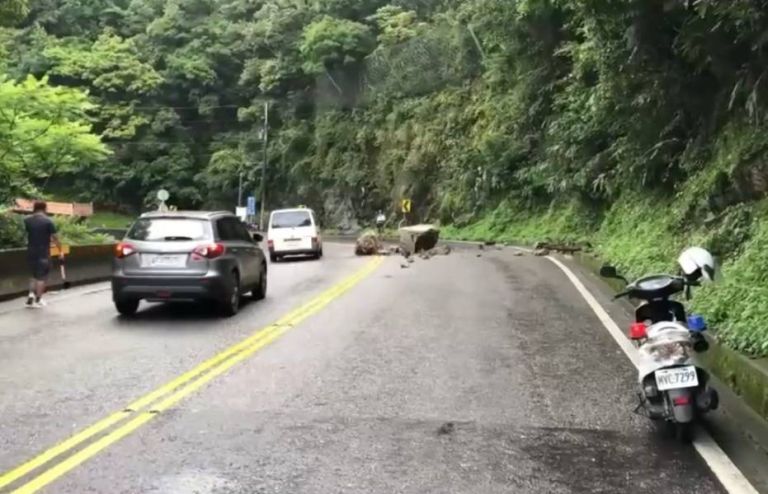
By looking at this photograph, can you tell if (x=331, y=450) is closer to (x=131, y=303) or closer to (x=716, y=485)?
(x=716, y=485)

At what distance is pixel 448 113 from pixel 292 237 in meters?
24.8

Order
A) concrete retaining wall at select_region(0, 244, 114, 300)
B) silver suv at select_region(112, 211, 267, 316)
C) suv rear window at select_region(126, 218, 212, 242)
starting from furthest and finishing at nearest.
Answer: concrete retaining wall at select_region(0, 244, 114, 300) < suv rear window at select_region(126, 218, 212, 242) < silver suv at select_region(112, 211, 267, 316)

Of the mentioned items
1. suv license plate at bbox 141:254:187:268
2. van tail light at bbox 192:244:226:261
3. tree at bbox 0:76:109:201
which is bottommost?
suv license plate at bbox 141:254:187:268

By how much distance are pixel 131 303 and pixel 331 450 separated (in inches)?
332

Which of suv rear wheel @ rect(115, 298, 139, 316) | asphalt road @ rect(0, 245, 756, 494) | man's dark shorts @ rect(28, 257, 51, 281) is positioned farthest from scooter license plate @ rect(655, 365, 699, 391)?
man's dark shorts @ rect(28, 257, 51, 281)

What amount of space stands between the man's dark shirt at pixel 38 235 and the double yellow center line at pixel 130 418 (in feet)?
18.3

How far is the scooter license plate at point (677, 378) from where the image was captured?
21.4 feet

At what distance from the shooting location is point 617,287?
1667 cm

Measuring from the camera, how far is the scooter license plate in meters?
6.51

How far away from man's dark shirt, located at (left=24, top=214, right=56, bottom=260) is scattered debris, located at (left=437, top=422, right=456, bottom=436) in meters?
10.8

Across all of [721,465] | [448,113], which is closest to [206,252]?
[721,465]

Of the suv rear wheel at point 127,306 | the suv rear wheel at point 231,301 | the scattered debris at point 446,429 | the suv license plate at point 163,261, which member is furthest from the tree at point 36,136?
the scattered debris at point 446,429

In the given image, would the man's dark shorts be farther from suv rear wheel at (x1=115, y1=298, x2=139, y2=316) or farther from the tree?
the tree

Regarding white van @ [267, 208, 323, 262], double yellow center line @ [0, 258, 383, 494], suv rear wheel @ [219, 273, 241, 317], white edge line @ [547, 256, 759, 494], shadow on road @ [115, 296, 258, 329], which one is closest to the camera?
white edge line @ [547, 256, 759, 494]
